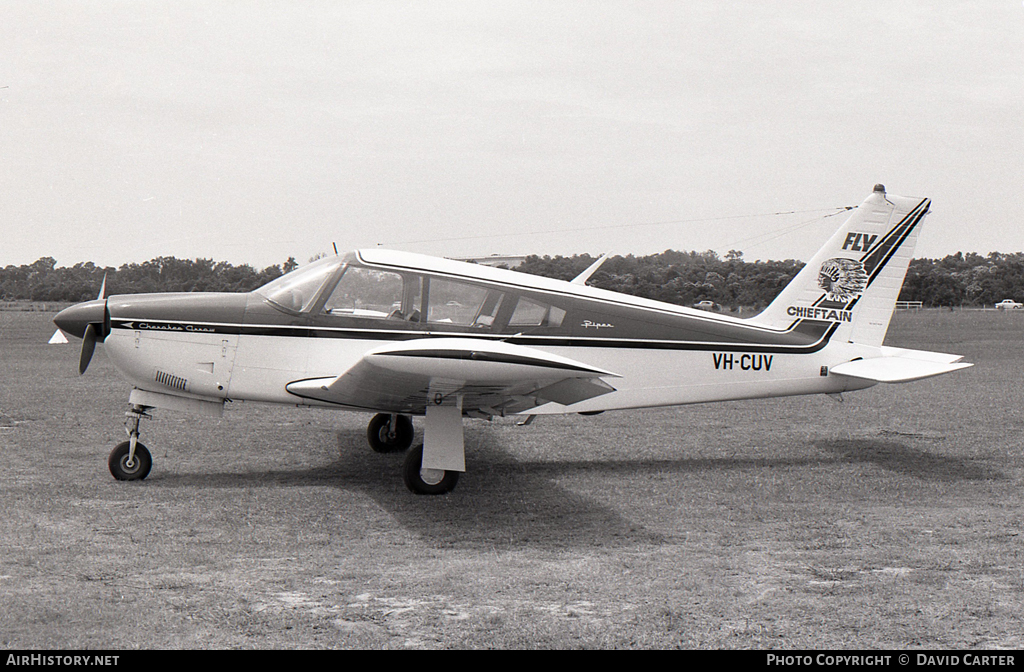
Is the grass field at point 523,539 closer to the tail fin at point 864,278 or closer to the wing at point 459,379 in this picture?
the wing at point 459,379

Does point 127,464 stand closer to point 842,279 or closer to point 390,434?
point 390,434

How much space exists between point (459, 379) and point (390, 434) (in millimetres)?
3303

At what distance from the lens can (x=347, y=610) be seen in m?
4.42

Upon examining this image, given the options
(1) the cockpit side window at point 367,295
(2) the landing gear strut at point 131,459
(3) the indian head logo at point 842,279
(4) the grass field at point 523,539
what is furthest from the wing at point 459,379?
(3) the indian head logo at point 842,279

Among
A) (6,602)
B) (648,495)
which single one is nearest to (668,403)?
(648,495)

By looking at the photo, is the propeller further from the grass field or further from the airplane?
the grass field

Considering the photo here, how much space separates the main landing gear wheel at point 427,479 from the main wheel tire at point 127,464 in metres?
2.34

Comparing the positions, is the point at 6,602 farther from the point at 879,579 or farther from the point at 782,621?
the point at 879,579

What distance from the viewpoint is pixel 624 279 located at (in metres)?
22.9

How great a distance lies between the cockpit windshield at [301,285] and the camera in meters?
7.63

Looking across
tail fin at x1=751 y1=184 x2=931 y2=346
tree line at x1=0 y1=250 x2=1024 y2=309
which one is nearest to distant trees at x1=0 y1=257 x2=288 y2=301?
tree line at x1=0 y1=250 x2=1024 y2=309

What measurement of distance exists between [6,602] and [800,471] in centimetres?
664

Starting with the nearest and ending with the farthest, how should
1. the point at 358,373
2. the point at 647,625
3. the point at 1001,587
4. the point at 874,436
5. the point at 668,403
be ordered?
1. the point at 647,625
2. the point at 1001,587
3. the point at 358,373
4. the point at 668,403
5. the point at 874,436

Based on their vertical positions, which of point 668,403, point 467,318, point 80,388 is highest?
point 467,318
